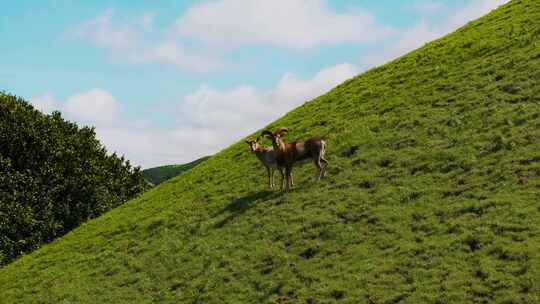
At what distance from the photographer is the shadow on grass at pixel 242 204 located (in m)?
31.3

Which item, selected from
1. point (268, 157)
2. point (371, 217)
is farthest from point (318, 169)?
point (371, 217)

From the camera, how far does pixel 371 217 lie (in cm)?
2477

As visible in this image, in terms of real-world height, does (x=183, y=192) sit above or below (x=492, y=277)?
above

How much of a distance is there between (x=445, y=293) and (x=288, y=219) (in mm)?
11227

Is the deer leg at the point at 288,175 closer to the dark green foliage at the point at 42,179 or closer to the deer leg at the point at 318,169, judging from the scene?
the deer leg at the point at 318,169

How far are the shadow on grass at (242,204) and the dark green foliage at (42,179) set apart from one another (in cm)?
2277

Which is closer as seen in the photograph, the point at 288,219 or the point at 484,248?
the point at 484,248

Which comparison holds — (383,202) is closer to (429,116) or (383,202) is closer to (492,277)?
(492,277)

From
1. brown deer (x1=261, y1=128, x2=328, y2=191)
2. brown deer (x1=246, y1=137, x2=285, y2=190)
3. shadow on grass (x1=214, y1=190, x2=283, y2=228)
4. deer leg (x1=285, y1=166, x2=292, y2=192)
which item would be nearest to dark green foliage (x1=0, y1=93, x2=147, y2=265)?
shadow on grass (x1=214, y1=190, x2=283, y2=228)

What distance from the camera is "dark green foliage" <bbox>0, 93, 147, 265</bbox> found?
153ft

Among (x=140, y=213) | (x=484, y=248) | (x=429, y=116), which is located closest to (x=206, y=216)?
(x=140, y=213)

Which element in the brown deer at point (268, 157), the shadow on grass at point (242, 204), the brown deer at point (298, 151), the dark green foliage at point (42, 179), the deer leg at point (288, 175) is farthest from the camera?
the dark green foliage at point (42, 179)

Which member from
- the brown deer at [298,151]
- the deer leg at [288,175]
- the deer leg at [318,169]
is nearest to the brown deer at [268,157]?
the deer leg at [288,175]

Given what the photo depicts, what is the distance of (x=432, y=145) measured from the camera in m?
30.2
